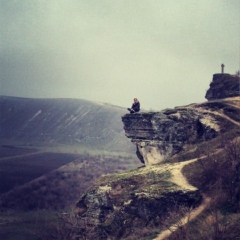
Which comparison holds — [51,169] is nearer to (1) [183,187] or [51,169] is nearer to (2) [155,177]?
(2) [155,177]

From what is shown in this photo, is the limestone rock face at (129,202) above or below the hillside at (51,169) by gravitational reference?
above

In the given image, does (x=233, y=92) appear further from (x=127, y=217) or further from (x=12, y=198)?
(x=12, y=198)

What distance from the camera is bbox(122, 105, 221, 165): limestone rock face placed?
46.9 m

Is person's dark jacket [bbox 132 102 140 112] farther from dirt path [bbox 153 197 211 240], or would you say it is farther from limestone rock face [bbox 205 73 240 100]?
dirt path [bbox 153 197 211 240]

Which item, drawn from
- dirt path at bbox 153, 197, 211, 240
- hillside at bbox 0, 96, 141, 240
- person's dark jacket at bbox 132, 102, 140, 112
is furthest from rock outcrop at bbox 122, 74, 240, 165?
hillside at bbox 0, 96, 141, 240

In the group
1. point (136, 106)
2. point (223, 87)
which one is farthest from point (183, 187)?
point (223, 87)

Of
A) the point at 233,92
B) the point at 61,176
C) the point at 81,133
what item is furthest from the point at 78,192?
the point at 81,133

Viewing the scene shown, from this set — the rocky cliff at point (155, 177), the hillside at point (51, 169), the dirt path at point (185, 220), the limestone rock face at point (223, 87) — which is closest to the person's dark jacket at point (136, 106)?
the rocky cliff at point (155, 177)

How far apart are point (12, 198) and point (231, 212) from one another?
2585 inches

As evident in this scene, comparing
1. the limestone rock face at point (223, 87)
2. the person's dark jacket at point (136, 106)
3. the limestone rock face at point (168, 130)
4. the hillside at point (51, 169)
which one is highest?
the limestone rock face at point (223, 87)

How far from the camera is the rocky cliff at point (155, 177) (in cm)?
3353

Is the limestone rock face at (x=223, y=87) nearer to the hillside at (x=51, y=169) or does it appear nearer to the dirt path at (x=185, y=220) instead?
the dirt path at (x=185, y=220)

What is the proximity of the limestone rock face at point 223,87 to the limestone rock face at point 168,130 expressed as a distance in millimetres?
10226

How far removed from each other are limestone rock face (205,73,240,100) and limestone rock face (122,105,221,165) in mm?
10226
